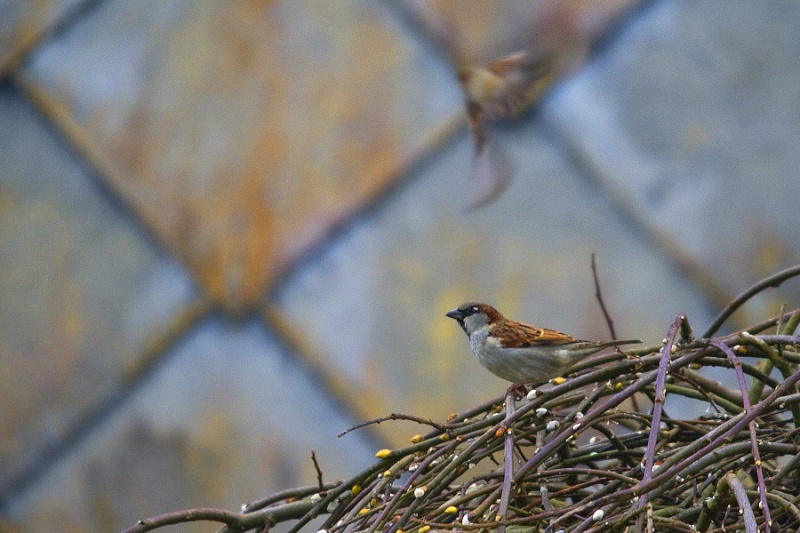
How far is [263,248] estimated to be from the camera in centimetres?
324

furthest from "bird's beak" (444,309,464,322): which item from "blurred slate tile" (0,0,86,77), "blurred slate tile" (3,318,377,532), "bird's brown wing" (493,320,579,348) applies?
"blurred slate tile" (0,0,86,77)

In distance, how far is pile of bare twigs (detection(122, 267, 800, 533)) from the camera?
4.59ft

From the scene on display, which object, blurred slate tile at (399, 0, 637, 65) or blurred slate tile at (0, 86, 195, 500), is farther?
blurred slate tile at (0, 86, 195, 500)

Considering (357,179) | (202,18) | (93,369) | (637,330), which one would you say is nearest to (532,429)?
(637,330)

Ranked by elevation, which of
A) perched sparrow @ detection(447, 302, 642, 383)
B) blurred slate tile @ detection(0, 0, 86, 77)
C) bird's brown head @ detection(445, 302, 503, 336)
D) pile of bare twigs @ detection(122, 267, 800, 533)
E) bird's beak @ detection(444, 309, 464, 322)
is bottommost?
pile of bare twigs @ detection(122, 267, 800, 533)

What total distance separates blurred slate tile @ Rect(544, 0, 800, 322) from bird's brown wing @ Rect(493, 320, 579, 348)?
0.78 meters

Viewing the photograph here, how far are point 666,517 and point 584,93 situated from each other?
192cm

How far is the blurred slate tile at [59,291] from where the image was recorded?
3.25 meters

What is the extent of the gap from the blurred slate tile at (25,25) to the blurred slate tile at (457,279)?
1111 mm

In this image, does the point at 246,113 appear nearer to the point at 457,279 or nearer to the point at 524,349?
the point at 457,279

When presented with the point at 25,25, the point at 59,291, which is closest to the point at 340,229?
the point at 59,291

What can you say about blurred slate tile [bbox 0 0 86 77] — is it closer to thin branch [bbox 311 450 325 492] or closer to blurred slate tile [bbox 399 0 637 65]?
blurred slate tile [bbox 399 0 637 65]

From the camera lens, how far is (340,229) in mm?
3225

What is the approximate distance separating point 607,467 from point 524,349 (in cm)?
65
